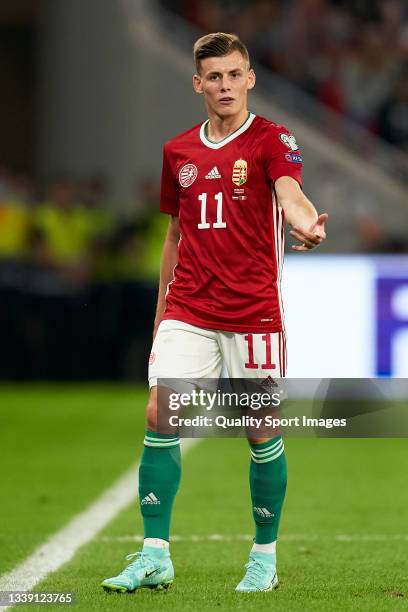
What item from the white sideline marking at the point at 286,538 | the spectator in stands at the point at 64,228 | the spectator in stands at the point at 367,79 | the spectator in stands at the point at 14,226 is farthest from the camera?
the spectator in stands at the point at 367,79

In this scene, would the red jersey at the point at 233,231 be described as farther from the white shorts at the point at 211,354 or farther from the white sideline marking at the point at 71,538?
the white sideline marking at the point at 71,538

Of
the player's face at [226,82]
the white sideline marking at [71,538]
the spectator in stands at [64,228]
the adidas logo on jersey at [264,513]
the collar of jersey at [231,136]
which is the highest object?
the spectator in stands at [64,228]

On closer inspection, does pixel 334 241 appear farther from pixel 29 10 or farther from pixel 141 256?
pixel 29 10

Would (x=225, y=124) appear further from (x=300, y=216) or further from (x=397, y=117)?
(x=397, y=117)

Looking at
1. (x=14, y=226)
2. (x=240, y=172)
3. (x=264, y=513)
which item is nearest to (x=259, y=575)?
(x=264, y=513)

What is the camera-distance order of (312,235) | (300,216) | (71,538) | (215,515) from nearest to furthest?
1. (312,235)
2. (300,216)
3. (71,538)
4. (215,515)

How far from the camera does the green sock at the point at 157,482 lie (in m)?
5.12

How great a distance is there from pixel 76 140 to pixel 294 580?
13227 mm

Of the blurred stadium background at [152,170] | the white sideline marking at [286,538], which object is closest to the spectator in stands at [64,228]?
the blurred stadium background at [152,170]

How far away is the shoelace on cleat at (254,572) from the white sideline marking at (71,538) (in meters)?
0.77

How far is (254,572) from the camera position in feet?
17.0

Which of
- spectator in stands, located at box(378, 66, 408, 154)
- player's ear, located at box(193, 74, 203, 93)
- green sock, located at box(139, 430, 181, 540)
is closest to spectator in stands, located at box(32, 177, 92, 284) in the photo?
spectator in stands, located at box(378, 66, 408, 154)

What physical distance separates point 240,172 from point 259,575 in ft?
4.65

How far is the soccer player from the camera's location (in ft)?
16.7
